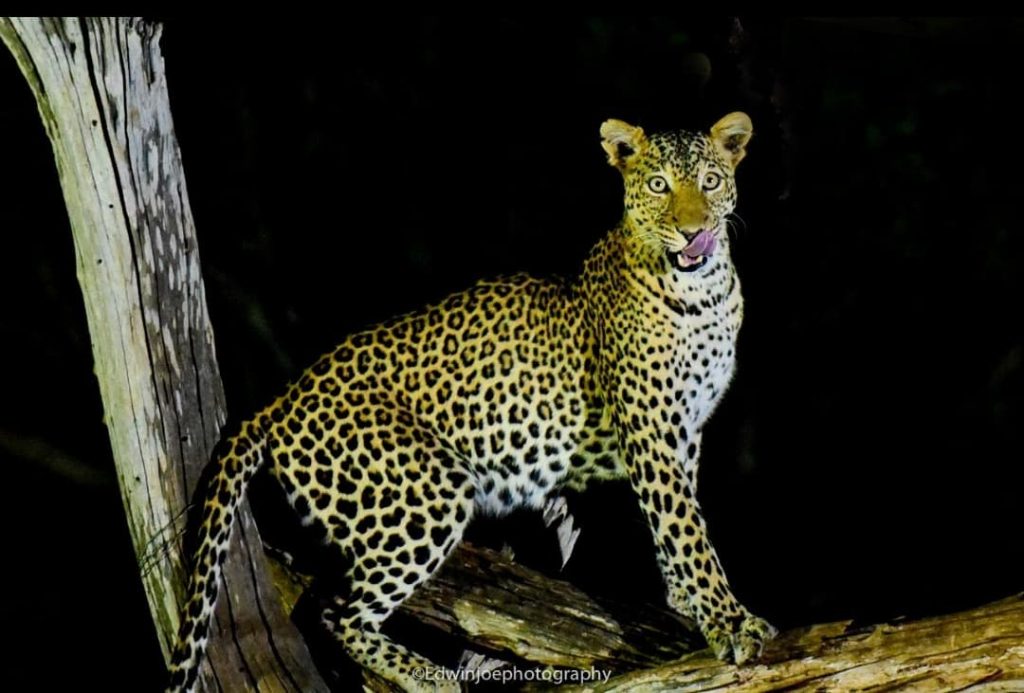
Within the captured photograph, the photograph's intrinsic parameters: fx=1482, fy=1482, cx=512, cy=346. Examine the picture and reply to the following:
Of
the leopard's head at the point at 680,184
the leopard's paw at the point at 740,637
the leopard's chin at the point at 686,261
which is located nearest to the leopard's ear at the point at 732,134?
the leopard's head at the point at 680,184

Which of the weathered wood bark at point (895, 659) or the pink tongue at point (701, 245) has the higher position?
the pink tongue at point (701, 245)

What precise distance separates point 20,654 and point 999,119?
4.38 meters

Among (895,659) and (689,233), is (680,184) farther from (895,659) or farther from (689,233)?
(895,659)

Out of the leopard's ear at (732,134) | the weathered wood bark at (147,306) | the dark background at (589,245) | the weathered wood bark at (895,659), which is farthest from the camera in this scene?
the dark background at (589,245)

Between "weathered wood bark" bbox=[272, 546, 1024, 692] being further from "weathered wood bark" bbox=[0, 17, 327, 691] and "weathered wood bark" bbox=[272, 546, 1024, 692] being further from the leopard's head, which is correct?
the leopard's head

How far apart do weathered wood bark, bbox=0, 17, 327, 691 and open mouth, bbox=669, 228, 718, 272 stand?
137cm

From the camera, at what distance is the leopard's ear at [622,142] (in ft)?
13.9

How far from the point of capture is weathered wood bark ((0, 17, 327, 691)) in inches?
158

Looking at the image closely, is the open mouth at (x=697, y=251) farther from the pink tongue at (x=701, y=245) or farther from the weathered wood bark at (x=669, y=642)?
the weathered wood bark at (x=669, y=642)

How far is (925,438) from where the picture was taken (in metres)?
6.07

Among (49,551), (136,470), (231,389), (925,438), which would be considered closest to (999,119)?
(925,438)

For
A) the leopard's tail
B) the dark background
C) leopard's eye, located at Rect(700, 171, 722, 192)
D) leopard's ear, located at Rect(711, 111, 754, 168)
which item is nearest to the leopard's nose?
leopard's eye, located at Rect(700, 171, 722, 192)

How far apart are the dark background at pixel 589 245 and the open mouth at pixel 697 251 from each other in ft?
2.85

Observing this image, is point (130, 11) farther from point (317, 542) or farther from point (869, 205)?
point (869, 205)
